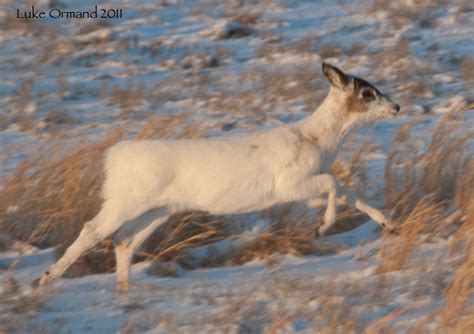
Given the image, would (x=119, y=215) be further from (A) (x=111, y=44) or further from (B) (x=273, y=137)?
(A) (x=111, y=44)

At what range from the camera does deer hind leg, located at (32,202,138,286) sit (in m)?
6.67

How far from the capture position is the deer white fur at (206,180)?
6.65 meters

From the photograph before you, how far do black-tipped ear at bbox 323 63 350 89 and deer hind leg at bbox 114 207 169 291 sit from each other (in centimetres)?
146

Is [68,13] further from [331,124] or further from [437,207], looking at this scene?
[331,124]

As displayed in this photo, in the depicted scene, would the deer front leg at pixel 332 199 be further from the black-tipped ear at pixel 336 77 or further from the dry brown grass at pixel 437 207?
the black-tipped ear at pixel 336 77

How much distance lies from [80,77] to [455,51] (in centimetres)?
471

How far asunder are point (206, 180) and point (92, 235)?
81 centimetres

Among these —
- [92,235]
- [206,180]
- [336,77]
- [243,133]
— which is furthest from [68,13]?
[206,180]

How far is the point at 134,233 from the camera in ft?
23.0

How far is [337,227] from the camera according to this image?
7875 mm

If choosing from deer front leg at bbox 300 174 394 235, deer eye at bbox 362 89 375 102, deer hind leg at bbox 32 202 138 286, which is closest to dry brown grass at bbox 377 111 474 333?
deer front leg at bbox 300 174 394 235

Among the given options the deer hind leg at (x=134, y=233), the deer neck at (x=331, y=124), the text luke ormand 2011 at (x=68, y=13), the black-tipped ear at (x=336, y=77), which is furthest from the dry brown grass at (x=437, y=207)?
the text luke ormand 2011 at (x=68, y=13)

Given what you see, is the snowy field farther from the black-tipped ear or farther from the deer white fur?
the black-tipped ear

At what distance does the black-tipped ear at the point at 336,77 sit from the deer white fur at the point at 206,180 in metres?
0.29
